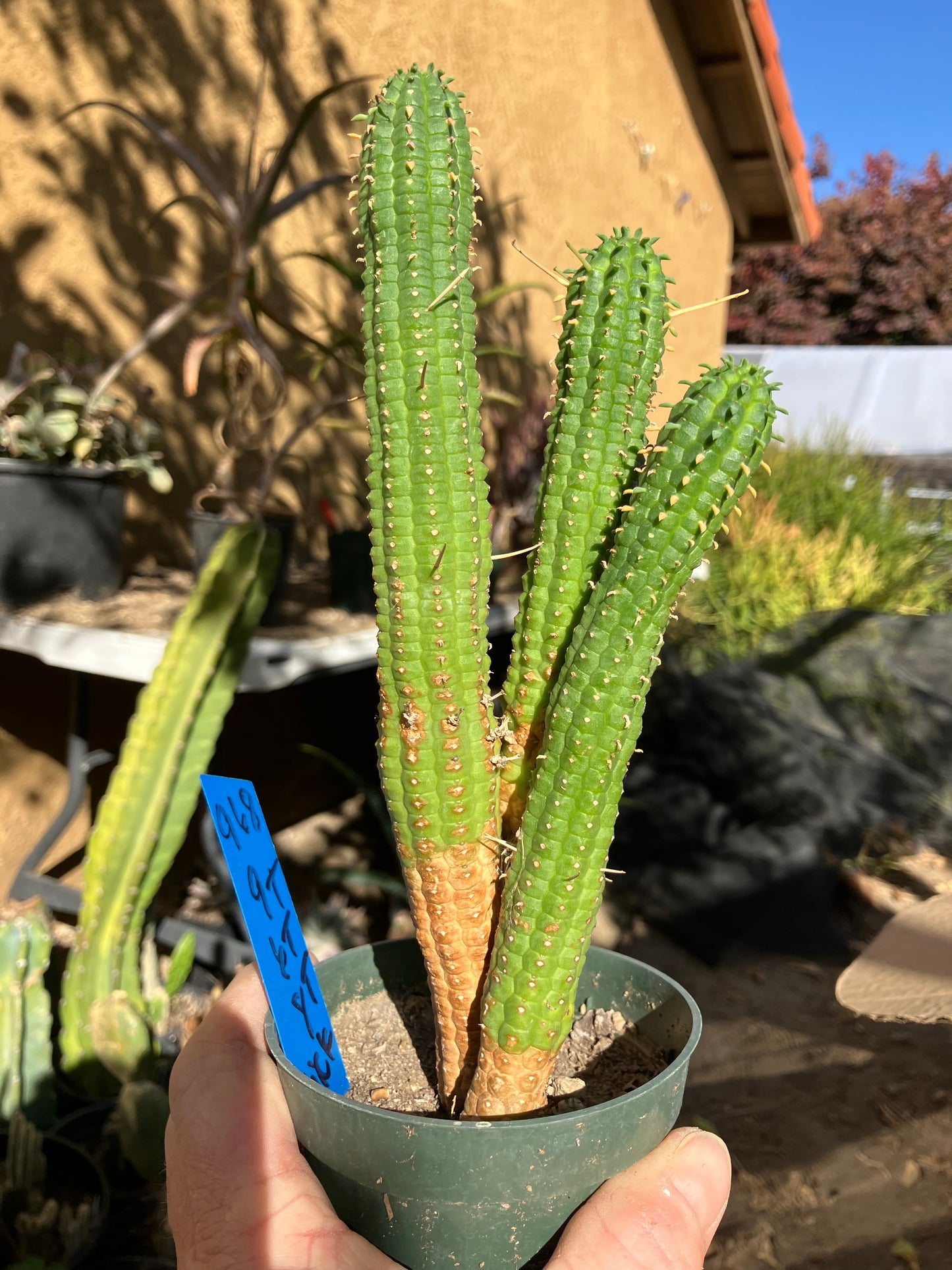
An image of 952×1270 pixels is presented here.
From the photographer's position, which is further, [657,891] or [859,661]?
[859,661]

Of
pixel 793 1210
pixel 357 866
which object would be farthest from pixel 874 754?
pixel 357 866

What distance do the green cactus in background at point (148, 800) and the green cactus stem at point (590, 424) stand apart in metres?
1.01

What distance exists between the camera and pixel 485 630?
85 centimetres

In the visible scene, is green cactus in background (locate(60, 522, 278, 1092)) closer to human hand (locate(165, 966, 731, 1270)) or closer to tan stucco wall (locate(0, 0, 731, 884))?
human hand (locate(165, 966, 731, 1270))

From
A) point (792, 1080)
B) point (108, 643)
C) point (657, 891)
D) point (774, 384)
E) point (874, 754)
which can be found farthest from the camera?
point (874, 754)

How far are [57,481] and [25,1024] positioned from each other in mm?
1261

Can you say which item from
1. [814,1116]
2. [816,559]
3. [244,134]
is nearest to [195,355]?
[244,134]

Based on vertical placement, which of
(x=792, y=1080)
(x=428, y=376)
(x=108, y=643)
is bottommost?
(x=792, y=1080)

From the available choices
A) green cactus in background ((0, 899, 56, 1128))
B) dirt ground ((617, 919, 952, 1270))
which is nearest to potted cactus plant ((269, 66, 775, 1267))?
green cactus in background ((0, 899, 56, 1128))

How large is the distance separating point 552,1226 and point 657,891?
2.53 meters

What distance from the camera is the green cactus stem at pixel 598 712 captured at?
71 centimetres

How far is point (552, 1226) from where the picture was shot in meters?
0.80

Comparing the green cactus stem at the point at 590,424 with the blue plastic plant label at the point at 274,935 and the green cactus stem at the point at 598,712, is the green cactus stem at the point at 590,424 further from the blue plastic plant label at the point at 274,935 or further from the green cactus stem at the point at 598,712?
the blue plastic plant label at the point at 274,935

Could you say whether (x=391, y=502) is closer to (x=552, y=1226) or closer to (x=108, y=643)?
(x=552, y=1226)
